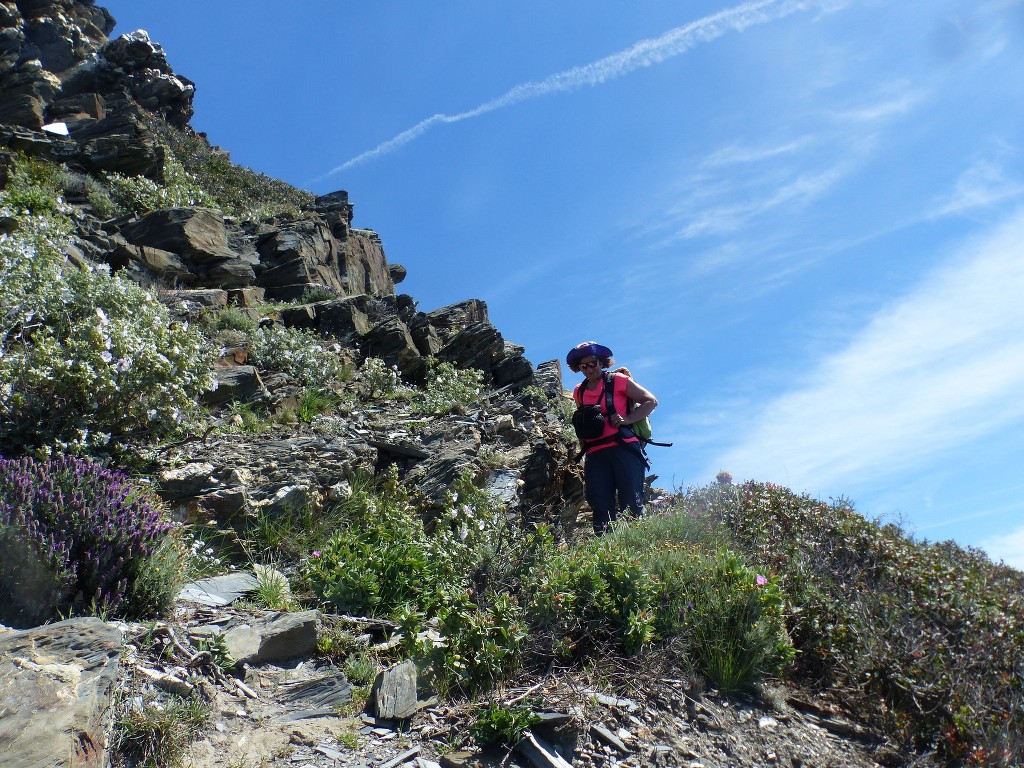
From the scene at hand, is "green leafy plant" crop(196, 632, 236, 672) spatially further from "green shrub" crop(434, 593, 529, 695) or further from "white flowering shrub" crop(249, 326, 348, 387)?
"white flowering shrub" crop(249, 326, 348, 387)

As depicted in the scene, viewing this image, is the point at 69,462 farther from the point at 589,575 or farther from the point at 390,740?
the point at 589,575

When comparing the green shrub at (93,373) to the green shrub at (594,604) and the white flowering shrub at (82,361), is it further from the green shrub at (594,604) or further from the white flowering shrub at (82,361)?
the green shrub at (594,604)

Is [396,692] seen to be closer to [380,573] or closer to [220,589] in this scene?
[380,573]

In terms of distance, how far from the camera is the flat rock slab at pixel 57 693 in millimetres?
2885

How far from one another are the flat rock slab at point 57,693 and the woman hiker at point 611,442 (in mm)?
4789

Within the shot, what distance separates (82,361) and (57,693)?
408cm

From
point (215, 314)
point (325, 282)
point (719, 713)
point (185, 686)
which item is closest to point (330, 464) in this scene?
point (185, 686)

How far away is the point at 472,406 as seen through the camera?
10.5m

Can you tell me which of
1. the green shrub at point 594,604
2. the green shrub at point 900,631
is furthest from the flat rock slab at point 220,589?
the green shrub at point 900,631

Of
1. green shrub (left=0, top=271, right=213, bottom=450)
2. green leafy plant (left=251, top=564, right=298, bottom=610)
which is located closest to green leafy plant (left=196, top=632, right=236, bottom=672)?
green leafy plant (left=251, top=564, right=298, bottom=610)

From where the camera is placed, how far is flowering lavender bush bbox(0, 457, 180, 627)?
164 inches

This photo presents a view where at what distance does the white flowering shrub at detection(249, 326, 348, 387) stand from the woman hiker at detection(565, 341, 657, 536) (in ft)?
14.8

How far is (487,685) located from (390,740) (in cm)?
57

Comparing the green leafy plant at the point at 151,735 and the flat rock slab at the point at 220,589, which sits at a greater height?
the flat rock slab at the point at 220,589
